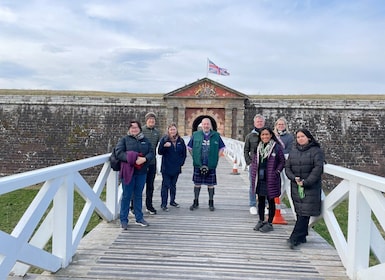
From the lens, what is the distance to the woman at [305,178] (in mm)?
3555

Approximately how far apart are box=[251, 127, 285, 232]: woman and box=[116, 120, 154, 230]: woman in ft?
4.38

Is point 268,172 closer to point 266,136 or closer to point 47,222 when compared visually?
point 266,136

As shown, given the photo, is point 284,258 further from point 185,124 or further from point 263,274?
point 185,124

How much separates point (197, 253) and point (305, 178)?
1299 millimetres

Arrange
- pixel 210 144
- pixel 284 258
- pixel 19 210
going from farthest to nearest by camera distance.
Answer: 1. pixel 19 210
2. pixel 210 144
3. pixel 284 258

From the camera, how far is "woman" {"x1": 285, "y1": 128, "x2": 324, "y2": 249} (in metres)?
Result: 3.55

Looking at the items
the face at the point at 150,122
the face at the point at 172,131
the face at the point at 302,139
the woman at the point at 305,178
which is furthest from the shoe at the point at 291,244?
the face at the point at 150,122

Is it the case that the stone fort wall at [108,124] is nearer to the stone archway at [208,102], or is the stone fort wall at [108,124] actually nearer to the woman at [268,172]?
the stone archway at [208,102]

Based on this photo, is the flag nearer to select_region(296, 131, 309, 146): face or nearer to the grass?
the grass

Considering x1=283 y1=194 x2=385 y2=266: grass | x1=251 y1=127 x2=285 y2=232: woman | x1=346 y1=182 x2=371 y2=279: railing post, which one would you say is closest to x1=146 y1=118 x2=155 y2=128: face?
x1=251 y1=127 x2=285 y2=232: woman

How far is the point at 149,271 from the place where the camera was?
9.64 ft

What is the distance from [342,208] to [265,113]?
31.9 feet

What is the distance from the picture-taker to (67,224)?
3016 millimetres

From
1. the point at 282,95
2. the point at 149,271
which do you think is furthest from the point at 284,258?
the point at 282,95
